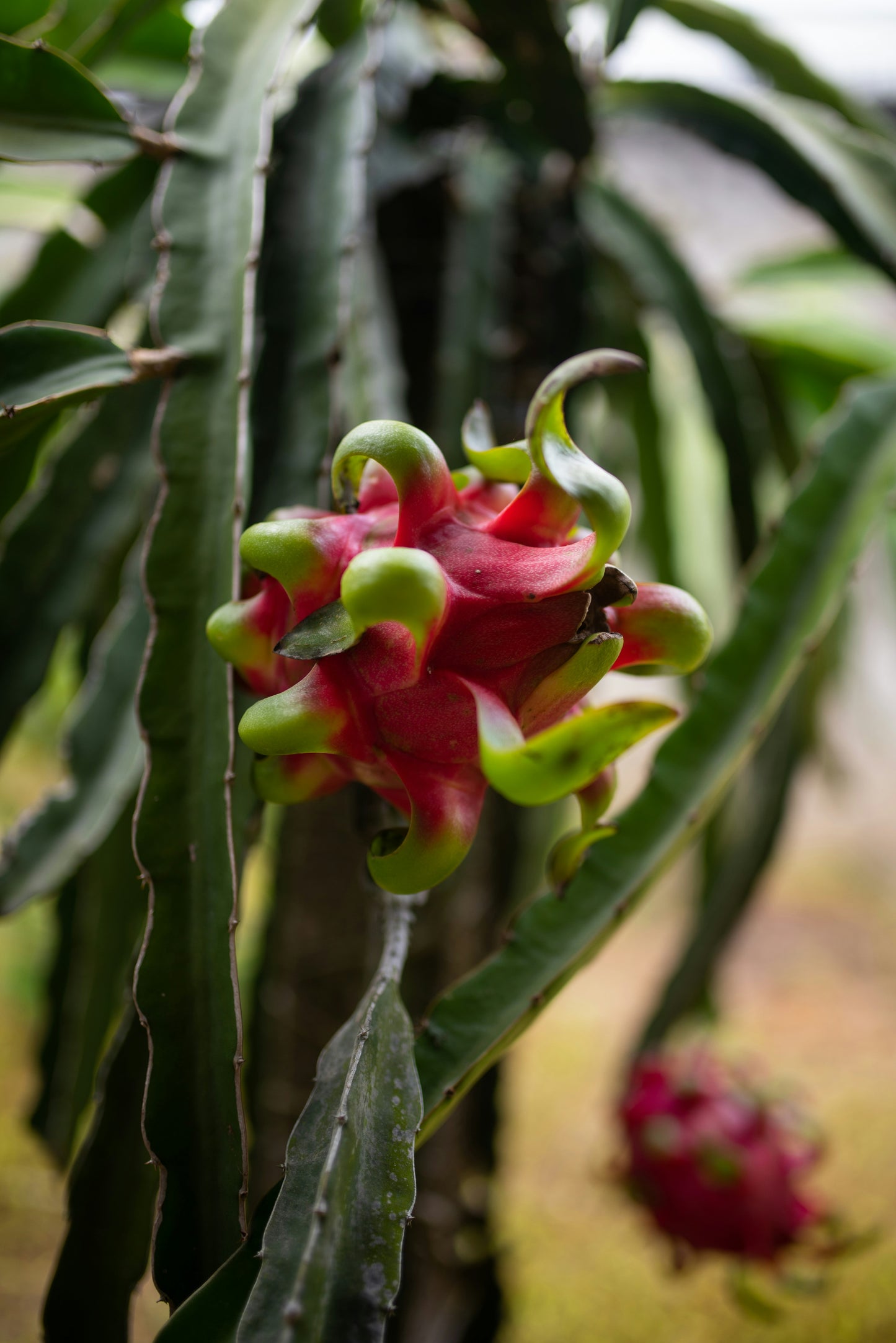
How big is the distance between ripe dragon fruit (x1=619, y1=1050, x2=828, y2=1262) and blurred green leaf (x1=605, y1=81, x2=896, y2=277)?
2.38ft

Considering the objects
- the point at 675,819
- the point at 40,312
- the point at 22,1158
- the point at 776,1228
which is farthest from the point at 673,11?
the point at 22,1158

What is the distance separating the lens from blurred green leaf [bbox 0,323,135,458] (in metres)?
0.37

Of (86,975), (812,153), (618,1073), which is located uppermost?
(812,153)

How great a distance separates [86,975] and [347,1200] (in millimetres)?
389

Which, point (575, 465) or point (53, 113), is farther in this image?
point (53, 113)

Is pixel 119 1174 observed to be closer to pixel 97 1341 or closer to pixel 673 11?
pixel 97 1341

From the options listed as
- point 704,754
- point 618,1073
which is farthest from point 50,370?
point 618,1073

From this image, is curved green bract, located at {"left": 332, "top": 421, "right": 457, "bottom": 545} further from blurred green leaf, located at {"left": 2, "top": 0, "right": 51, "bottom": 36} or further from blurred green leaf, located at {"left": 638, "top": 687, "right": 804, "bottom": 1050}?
blurred green leaf, located at {"left": 638, "top": 687, "right": 804, "bottom": 1050}

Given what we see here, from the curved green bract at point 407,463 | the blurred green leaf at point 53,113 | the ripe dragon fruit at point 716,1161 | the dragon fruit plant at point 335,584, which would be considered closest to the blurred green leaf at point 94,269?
the dragon fruit plant at point 335,584

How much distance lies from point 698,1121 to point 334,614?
2.54 feet

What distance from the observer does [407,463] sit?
0.99ft

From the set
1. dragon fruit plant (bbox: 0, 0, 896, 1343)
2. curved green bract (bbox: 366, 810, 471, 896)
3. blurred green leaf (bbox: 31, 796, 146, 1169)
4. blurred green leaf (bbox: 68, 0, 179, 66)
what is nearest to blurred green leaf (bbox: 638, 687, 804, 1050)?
dragon fruit plant (bbox: 0, 0, 896, 1343)

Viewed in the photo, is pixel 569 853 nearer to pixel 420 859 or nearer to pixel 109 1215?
pixel 420 859

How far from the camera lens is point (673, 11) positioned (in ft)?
2.61
